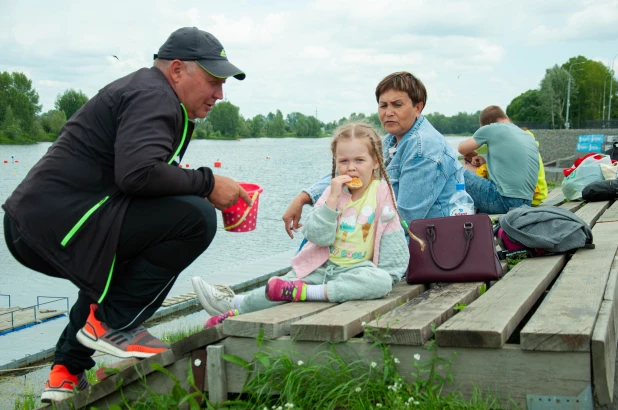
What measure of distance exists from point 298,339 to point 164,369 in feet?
2.10

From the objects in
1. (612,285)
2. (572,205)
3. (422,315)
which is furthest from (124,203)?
(572,205)

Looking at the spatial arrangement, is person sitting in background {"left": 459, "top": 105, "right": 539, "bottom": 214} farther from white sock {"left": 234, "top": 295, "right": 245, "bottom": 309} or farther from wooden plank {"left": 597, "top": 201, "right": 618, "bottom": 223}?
white sock {"left": 234, "top": 295, "right": 245, "bottom": 309}

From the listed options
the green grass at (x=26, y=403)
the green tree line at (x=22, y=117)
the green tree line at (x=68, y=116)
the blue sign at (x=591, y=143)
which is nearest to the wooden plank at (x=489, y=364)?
the green grass at (x=26, y=403)

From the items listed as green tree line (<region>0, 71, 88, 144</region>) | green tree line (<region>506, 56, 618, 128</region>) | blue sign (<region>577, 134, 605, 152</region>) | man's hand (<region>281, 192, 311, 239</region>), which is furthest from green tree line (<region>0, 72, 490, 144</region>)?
man's hand (<region>281, 192, 311, 239</region>)

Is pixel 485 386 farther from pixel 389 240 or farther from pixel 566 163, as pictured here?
pixel 566 163

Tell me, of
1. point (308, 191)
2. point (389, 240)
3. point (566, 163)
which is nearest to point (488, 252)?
point (389, 240)

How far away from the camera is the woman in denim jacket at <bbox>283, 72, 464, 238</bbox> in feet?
14.5

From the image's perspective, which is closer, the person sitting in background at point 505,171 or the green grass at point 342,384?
the green grass at point 342,384

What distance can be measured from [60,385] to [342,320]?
4.65 ft

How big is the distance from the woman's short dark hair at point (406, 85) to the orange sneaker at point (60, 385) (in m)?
2.73

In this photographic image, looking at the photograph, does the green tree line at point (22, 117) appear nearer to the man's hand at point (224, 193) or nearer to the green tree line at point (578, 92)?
the green tree line at point (578, 92)

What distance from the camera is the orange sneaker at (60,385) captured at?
10.6 ft

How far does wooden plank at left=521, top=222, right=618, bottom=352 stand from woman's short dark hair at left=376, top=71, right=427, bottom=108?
147 centimetres

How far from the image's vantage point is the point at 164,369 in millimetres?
3020
